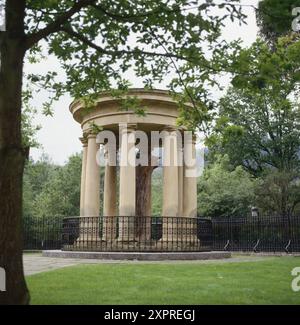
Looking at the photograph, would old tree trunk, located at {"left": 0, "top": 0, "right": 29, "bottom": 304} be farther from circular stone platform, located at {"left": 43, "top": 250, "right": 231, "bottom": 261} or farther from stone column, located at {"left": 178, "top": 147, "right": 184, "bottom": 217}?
stone column, located at {"left": 178, "top": 147, "right": 184, "bottom": 217}

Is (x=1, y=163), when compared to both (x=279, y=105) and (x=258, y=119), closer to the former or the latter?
(x=279, y=105)

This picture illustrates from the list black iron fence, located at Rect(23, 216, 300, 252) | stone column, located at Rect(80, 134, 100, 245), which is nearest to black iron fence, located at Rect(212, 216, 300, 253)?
black iron fence, located at Rect(23, 216, 300, 252)

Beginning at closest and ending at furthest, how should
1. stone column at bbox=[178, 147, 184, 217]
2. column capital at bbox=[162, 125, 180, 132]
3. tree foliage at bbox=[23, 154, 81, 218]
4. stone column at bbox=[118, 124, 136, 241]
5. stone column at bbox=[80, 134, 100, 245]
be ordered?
stone column at bbox=[118, 124, 136, 241]
column capital at bbox=[162, 125, 180, 132]
stone column at bbox=[80, 134, 100, 245]
stone column at bbox=[178, 147, 184, 217]
tree foliage at bbox=[23, 154, 81, 218]

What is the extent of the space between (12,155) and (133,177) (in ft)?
39.8

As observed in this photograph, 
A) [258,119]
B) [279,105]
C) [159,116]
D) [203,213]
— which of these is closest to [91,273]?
[279,105]

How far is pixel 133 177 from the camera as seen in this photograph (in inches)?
720

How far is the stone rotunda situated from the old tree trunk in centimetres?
1039

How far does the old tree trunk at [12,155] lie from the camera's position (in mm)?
6125

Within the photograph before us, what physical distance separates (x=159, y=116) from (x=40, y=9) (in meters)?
11.2

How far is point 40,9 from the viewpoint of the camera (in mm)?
7898

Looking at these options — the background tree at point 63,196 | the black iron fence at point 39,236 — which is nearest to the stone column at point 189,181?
the black iron fence at point 39,236

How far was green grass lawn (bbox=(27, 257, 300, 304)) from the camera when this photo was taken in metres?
7.46

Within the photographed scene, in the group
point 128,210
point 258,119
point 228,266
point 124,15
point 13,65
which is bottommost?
point 228,266
